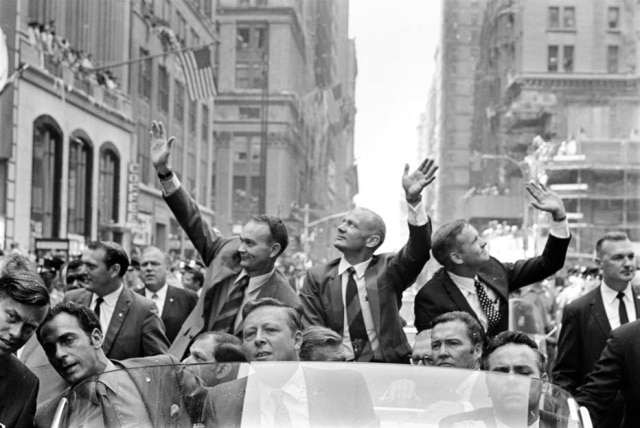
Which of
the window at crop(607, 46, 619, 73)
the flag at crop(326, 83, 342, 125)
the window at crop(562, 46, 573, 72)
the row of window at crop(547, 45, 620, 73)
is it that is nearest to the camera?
the window at crop(562, 46, 573, 72)

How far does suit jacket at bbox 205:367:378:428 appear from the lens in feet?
10.3

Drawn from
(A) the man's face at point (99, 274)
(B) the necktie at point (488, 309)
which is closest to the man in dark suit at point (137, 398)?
(B) the necktie at point (488, 309)

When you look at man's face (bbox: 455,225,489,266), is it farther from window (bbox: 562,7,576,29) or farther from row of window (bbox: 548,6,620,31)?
window (bbox: 562,7,576,29)

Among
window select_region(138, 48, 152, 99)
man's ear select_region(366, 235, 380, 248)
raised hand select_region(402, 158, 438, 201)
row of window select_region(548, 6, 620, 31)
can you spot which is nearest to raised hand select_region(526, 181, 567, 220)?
raised hand select_region(402, 158, 438, 201)

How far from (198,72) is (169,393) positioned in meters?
A: 30.7

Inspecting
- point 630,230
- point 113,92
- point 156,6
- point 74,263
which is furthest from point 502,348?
point 630,230

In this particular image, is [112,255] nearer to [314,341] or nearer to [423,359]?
[314,341]

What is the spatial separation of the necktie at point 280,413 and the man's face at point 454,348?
5.19ft

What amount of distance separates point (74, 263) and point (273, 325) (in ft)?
18.8

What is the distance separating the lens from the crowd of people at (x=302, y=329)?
3.27 metres

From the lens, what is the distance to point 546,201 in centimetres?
666

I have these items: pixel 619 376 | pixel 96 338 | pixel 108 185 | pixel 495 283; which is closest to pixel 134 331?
pixel 495 283

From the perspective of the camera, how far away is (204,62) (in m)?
33.5

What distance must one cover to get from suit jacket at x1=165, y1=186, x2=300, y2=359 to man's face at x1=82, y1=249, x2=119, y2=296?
0.52m
